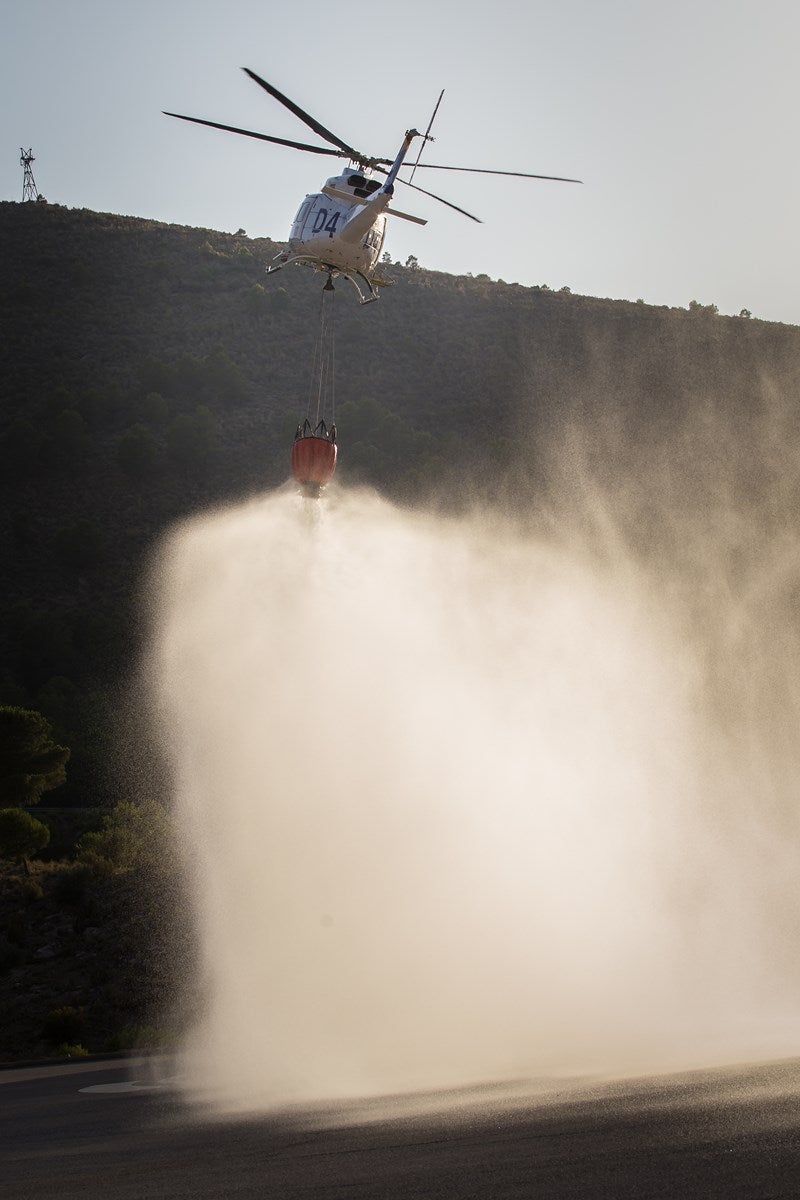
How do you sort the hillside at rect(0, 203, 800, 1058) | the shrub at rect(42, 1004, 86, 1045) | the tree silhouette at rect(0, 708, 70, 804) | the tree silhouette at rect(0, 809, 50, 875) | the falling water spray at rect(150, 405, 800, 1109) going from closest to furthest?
1. the falling water spray at rect(150, 405, 800, 1109)
2. the shrub at rect(42, 1004, 86, 1045)
3. the hillside at rect(0, 203, 800, 1058)
4. the tree silhouette at rect(0, 809, 50, 875)
5. the tree silhouette at rect(0, 708, 70, 804)

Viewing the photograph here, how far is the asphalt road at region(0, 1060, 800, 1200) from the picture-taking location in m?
10.7

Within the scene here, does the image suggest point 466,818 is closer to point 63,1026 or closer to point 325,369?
point 63,1026

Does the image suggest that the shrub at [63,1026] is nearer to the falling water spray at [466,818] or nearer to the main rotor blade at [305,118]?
the falling water spray at [466,818]

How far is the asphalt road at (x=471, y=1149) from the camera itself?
1071cm

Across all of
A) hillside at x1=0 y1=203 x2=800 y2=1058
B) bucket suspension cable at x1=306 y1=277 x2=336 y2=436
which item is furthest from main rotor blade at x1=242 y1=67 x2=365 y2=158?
bucket suspension cable at x1=306 y1=277 x2=336 y2=436

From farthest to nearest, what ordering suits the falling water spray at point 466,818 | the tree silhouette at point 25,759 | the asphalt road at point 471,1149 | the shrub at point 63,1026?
the tree silhouette at point 25,759 < the shrub at point 63,1026 < the falling water spray at point 466,818 < the asphalt road at point 471,1149

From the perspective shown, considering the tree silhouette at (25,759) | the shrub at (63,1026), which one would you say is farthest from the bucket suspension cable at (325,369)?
the shrub at (63,1026)

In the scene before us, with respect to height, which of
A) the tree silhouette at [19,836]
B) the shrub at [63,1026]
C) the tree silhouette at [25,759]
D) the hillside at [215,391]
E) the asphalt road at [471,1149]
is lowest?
the shrub at [63,1026]

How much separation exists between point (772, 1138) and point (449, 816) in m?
20.7

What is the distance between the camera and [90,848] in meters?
46.3

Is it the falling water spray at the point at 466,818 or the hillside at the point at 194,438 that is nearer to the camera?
the falling water spray at the point at 466,818

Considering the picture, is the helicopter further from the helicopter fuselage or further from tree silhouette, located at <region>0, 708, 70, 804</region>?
tree silhouette, located at <region>0, 708, 70, 804</region>

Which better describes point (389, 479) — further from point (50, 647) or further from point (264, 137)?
point (264, 137)

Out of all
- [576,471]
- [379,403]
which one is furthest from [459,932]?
[379,403]
